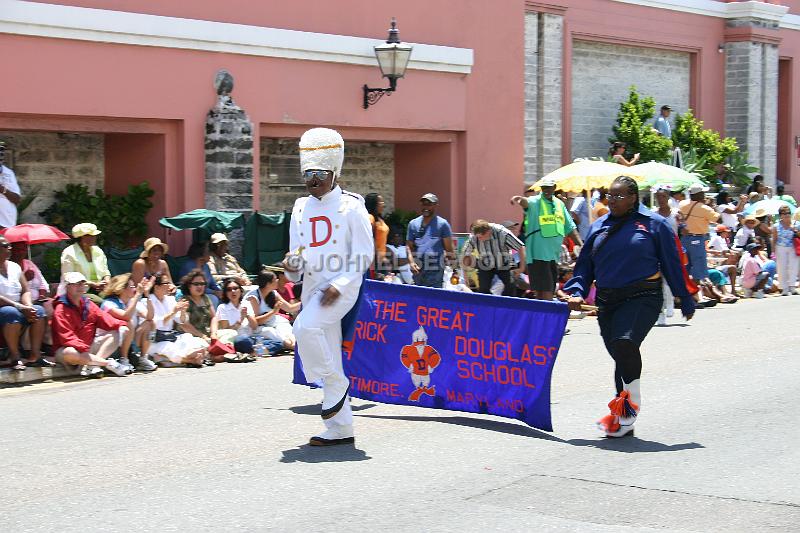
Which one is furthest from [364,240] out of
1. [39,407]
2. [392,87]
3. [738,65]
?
[738,65]

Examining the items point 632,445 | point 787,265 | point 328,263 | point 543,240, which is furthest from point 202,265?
point 787,265

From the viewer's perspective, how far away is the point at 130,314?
39.8ft

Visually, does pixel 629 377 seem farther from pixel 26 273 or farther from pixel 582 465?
pixel 26 273

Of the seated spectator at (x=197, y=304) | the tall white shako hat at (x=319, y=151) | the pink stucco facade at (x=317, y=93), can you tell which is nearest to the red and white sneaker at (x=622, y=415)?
the tall white shako hat at (x=319, y=151)

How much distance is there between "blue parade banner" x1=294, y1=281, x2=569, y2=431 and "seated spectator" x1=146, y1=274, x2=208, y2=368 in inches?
119

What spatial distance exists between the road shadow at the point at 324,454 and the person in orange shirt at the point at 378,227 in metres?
4.56

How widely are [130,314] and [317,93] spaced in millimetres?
6211

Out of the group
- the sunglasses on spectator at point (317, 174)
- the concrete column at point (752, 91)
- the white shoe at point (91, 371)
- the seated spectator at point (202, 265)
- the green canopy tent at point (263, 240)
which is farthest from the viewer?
the concrete column at point (752, 91)

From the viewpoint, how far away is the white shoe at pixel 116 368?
1176cm

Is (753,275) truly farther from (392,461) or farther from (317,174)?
(392,461)

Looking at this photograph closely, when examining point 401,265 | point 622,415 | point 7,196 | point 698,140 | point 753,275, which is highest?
point 698,140

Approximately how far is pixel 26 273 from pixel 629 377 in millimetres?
6344

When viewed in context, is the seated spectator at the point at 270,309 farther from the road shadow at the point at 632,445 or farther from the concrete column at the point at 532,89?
the concrete column at the point at 532,89

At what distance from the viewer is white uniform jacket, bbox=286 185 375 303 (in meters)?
8.23
